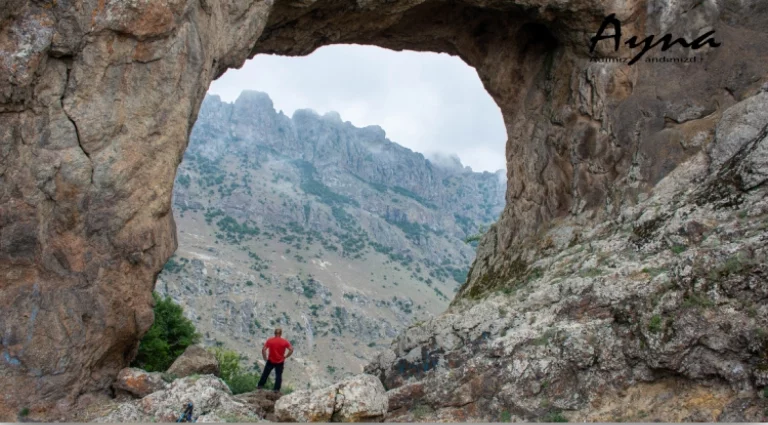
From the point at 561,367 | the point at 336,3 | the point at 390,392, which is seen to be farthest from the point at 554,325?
the point at 336,3

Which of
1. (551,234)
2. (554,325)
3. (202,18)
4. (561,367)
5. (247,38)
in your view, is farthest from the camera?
(551,234)

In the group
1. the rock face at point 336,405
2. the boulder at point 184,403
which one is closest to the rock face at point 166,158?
the boulder at point 184,403

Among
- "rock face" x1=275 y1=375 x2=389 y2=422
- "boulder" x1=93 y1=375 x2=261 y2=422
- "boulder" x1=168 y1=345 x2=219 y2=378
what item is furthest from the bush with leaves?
"rock face" x1=275 y1=375 x2=389 y2=422

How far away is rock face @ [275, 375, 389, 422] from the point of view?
10703mm

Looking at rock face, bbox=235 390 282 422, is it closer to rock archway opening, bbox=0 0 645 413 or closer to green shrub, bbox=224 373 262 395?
rock archway opening, bbox=0 0 645 413

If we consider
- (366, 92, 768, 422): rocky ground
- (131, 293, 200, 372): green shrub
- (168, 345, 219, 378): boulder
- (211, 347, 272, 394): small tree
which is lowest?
(211, 347, 272, 394): small tree

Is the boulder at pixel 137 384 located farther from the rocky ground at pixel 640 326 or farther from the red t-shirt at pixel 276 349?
the rocky ground at pixel 640 326

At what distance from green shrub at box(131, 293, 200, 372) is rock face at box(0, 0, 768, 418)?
35.5 ft

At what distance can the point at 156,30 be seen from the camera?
39.2 feet

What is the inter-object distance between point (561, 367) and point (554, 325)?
1.10 metres

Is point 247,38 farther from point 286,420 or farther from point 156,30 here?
point 286,420

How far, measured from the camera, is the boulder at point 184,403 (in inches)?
423

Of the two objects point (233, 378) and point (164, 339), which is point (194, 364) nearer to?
point (164, 339)

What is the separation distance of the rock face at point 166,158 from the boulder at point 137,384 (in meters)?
0.30
